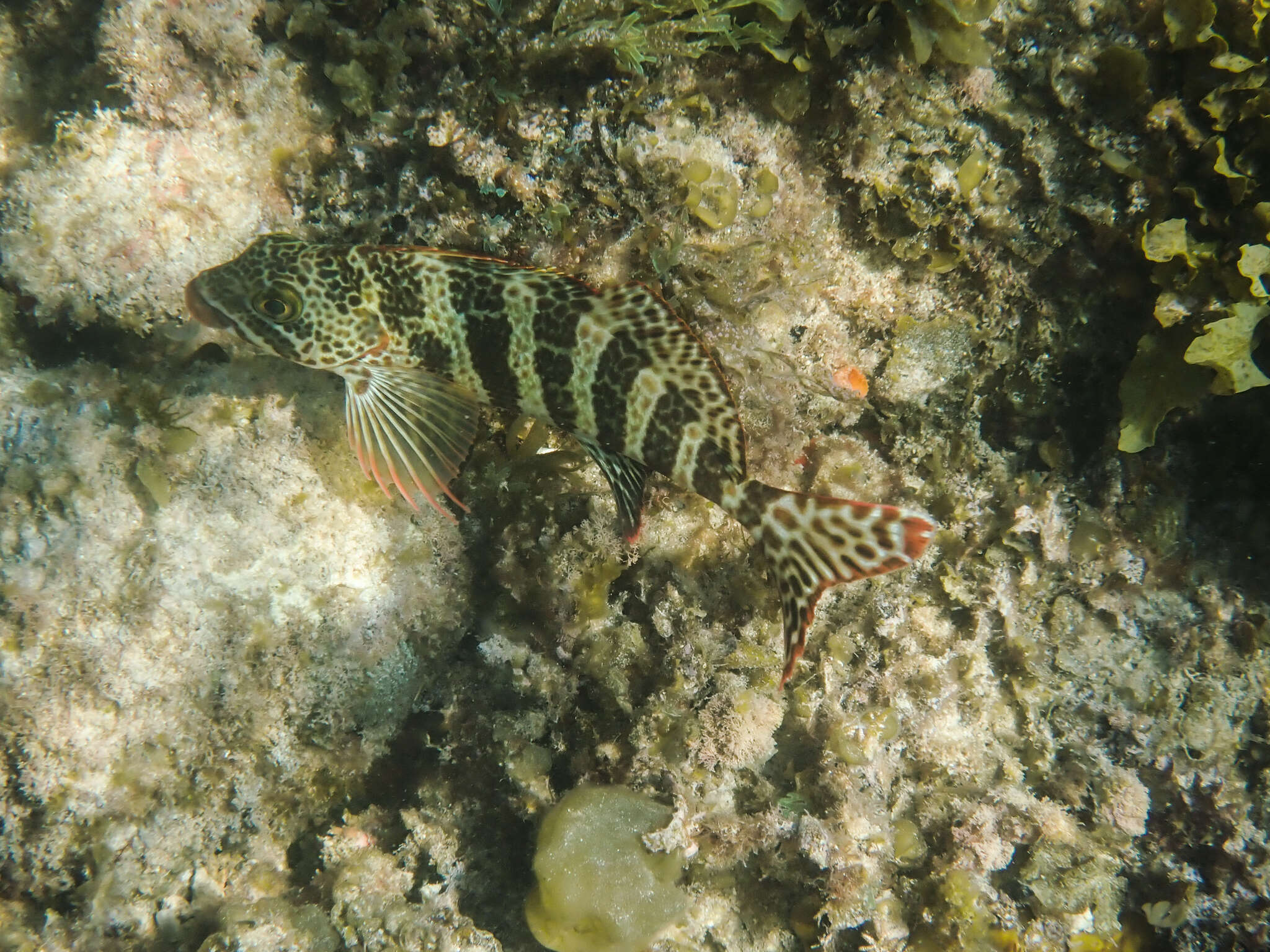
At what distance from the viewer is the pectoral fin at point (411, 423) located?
333cm

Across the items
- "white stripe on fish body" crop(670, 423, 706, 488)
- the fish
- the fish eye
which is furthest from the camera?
the fish eye

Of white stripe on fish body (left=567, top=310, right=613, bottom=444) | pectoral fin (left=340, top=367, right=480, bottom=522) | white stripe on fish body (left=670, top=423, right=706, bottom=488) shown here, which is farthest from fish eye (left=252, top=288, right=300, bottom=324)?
white stripe on fish body (left=670, top=423, right=706, bottom=488)

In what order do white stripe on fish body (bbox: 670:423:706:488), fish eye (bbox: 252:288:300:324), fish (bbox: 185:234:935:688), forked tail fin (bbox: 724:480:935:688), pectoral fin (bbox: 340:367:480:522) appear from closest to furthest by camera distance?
forked tail fin (bbox: 724:480:935:688) → fish (bbox: 185:234:935:688) → white stripe on fish body (bbox: 670:423:706:488) → fish eye (bbox: 252:288:300:324) → pectoral fin (bbox: 340:367:480:522)

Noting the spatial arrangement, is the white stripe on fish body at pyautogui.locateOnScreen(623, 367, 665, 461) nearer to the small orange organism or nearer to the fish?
the fish

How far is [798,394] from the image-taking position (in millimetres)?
3162

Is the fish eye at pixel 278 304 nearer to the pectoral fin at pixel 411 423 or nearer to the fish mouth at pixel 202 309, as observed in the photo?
the fish mouth at pixel 202 309

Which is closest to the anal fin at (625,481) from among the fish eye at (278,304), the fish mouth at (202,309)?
the fish eye at (278,304)

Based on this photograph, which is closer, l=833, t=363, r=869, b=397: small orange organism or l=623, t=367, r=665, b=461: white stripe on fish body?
l=623, t=367, r=665, b=461: white stripe on fish body

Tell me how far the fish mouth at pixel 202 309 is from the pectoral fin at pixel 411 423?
651 mm

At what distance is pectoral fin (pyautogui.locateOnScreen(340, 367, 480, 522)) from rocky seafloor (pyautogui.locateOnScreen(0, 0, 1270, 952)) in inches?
10.9

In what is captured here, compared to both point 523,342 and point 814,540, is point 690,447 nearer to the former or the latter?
point 814,540

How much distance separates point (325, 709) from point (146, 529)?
4.54ft

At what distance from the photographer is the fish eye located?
319 centimetres

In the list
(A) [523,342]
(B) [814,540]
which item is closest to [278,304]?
(A) [523,342]
